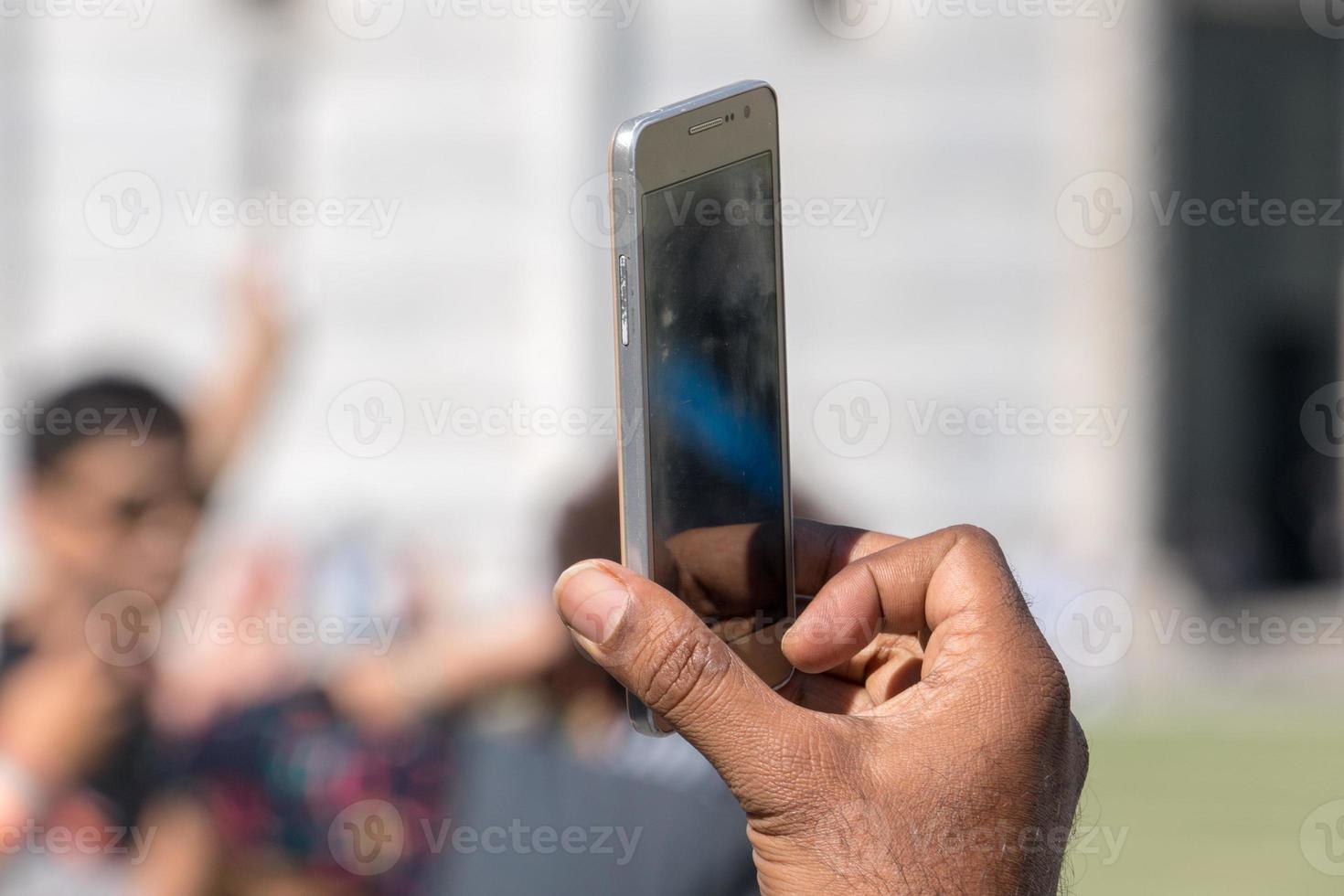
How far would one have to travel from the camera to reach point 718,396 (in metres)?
1.49

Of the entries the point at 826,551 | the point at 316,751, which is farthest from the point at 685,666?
the point at 316,751

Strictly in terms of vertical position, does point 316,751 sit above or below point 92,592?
below

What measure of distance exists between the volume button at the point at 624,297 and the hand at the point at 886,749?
244 millimetres

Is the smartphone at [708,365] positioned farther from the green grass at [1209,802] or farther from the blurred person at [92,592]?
the green grass at [1209,802]

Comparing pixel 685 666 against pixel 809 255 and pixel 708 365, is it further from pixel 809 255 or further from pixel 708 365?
pixel 809 255

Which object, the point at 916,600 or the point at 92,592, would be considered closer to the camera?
the point at 916,600

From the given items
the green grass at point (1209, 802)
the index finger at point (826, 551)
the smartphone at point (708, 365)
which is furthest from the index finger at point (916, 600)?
the green grass at point (1209, 802)

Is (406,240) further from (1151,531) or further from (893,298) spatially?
(1151,531)

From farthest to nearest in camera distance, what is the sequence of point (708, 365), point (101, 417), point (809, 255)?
point (809, 255), point (101, 417), point (708, 365)

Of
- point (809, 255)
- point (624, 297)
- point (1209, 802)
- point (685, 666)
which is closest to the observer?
point (685, 666)

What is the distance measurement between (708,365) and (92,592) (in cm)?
212

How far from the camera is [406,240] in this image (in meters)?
5.30

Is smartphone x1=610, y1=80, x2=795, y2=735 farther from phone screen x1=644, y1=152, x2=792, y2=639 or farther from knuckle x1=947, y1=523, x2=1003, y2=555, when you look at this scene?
knuckle x1=947, y1=523, x2=1003, y2=555

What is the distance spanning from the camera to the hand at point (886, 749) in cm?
123
